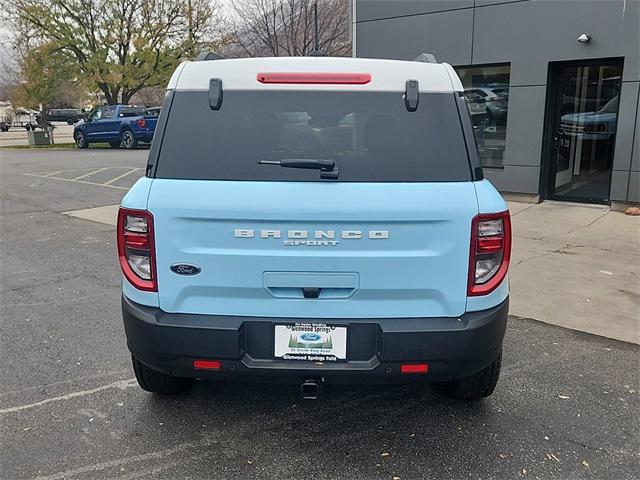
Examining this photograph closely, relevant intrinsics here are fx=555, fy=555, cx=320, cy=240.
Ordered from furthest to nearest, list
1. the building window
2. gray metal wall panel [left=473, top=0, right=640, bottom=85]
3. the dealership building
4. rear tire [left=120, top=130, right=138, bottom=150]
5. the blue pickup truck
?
rear tire [left=120, top=130, right=138, bottom=150] < the blue pickup truck < the building window < the dealership building < gray metal wall panel [left=473, top=0, right=640, bottom=85]

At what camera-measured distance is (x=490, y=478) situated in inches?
104

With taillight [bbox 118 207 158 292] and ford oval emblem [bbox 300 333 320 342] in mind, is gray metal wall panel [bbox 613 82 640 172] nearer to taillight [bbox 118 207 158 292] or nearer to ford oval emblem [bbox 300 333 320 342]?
ford oval emblem [bbox 300 333 320 342]

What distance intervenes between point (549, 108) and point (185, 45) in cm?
2095

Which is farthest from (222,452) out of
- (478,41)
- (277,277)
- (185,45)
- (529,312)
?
(185,45)

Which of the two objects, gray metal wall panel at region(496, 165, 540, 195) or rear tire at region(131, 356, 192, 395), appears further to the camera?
gray metal wall panel at region(496, 165, 540, 195)

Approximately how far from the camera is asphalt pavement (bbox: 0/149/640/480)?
8.93 feet

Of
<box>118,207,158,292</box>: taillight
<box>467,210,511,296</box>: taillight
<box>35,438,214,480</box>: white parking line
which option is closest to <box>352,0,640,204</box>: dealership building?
<box>467,210,511,296</box>: taillight

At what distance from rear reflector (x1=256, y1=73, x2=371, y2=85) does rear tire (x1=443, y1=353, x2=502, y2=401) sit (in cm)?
166

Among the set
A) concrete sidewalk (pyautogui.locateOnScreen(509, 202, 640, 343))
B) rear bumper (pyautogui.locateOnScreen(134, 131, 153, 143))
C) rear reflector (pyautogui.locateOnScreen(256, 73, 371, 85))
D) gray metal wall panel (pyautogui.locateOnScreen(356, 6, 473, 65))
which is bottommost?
concrete sidewalk (pyautogui.locateOnScreen(509, 202, 640, 343))

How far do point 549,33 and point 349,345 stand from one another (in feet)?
29.0

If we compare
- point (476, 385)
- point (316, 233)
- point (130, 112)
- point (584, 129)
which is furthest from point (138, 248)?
point (130, 112)

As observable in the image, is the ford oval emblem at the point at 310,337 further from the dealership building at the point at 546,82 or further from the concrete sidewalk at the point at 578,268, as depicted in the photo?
the dealership building at the point at 546,82

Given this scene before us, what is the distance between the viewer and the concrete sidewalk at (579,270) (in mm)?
4758

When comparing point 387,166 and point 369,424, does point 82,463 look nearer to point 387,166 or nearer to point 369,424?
point 369,424
